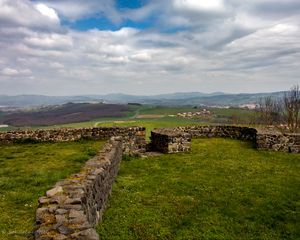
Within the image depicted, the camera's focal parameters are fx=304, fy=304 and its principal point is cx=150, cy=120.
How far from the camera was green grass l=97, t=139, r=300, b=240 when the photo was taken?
999 cm

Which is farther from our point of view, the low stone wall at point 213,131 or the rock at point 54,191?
the low stone wall at point 213,131

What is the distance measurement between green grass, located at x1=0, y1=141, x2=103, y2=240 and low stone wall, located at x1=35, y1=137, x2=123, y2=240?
1000 millimetres

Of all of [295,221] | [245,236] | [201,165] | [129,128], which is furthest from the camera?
[129,128]

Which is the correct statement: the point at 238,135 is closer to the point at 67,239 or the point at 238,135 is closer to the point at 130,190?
the point at 130,190

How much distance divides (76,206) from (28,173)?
8775mm

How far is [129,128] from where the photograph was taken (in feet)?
78.2

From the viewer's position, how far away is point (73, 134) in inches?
1001

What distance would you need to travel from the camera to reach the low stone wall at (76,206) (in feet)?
20.5

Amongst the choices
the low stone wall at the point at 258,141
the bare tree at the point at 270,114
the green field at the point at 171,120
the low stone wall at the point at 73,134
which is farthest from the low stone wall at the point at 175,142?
the bare tree at the point at 270,114

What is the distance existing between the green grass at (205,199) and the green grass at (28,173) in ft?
8.28

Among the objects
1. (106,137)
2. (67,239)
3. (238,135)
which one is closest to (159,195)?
(67,239)

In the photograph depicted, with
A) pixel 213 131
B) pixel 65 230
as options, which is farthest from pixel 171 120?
pixel 65 230

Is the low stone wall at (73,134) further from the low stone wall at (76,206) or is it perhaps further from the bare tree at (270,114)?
the bare tree at (270,114)

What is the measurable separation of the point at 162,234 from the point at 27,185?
22.2ft
